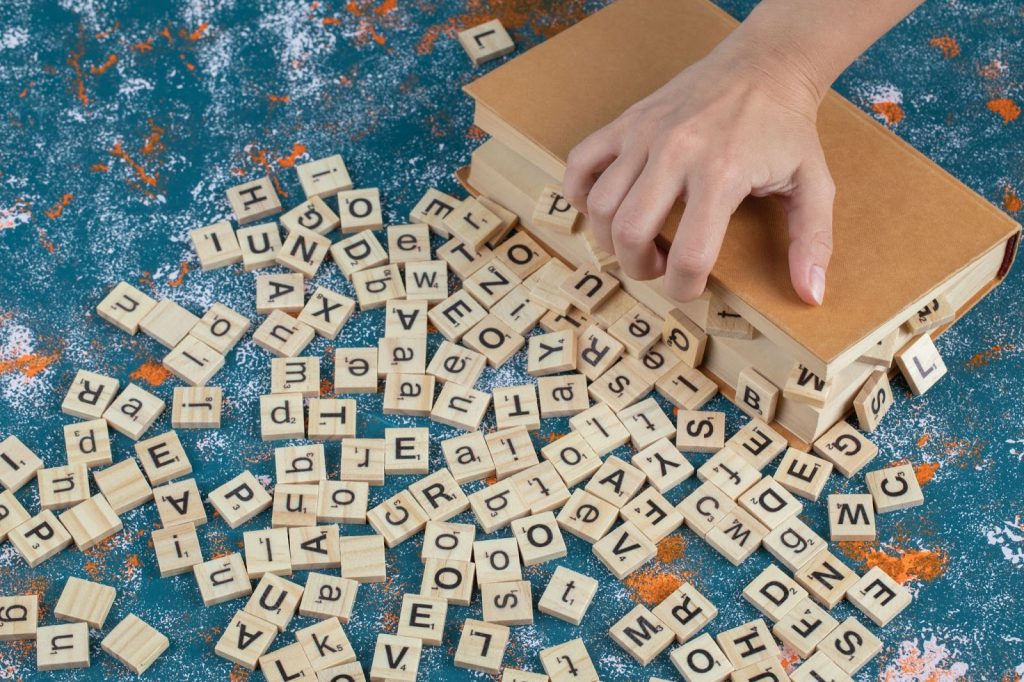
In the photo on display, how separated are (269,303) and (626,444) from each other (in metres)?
0.73

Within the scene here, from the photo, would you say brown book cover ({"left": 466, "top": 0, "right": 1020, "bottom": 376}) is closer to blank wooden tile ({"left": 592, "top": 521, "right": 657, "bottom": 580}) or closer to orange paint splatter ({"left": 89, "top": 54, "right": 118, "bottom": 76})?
blank wooden tile ({"left": 592, "top": 521, "right": 657, "bottom": 580})

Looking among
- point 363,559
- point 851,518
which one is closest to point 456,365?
point 363,559

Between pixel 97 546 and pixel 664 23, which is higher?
pixel 664 23

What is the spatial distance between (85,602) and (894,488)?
1.36 meters

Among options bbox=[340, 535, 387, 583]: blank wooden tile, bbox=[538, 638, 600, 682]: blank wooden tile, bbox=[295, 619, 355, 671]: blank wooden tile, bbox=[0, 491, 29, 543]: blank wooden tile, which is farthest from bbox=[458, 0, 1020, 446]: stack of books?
bbox=[0, 491, 29, 543]: blank wooden tile

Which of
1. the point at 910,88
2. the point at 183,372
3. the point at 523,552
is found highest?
the point at 910,88

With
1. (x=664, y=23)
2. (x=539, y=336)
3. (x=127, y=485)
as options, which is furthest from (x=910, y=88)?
(x=127, y=485)

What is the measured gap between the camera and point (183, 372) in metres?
2.27

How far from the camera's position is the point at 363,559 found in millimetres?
2059

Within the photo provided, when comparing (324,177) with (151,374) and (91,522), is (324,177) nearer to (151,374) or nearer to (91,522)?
(151,374)

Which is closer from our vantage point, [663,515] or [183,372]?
[663,515]

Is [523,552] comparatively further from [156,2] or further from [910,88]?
[156,2]

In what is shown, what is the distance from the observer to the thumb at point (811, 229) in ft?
6.59

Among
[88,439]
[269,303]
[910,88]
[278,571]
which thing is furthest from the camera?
[910,88]
